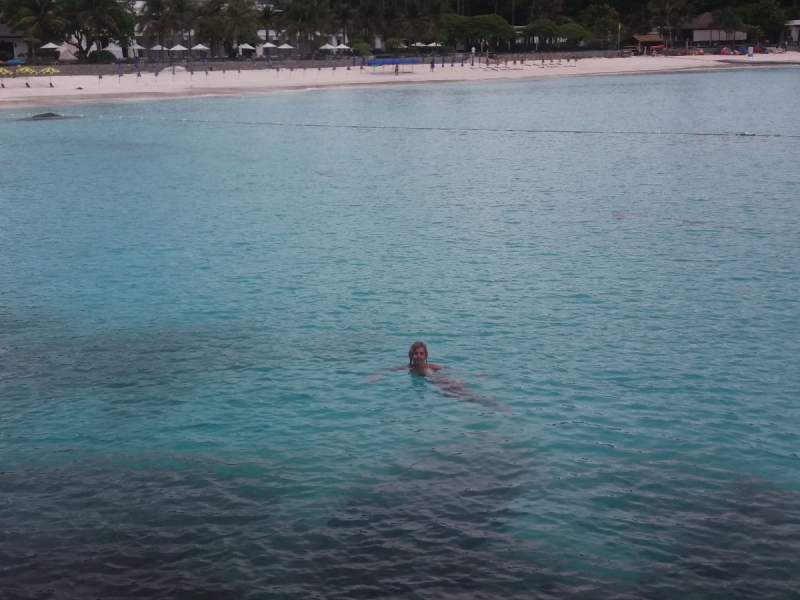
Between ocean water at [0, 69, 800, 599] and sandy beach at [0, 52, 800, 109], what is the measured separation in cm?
3765

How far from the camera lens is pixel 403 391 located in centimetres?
1109

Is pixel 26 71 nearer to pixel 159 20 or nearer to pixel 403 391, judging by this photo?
pixel 159 20

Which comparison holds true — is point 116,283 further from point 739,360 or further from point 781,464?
point 781,464

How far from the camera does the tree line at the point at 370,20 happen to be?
76125 mm

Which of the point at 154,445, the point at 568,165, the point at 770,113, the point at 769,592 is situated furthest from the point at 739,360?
the point at 770,113

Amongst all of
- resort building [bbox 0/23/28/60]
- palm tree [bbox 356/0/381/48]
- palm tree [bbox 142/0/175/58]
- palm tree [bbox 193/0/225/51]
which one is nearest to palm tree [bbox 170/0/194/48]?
palm tree [bbox 142/0/175/58]

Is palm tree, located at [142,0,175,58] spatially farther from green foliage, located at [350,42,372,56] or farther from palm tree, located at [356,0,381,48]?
palm tree, located at [356,0,381,48]

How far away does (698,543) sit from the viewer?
295 inches

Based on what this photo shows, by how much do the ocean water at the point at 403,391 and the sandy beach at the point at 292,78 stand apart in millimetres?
37649

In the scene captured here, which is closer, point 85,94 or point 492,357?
point 492,357

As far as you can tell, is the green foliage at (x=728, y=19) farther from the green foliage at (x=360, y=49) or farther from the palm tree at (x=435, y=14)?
the green foliage at (x=360, y=49)

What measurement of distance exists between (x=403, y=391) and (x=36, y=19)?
74.0m

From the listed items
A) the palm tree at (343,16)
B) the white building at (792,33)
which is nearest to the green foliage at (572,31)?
the palm tree at (343,16)

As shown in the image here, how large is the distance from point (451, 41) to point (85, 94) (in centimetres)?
5436
